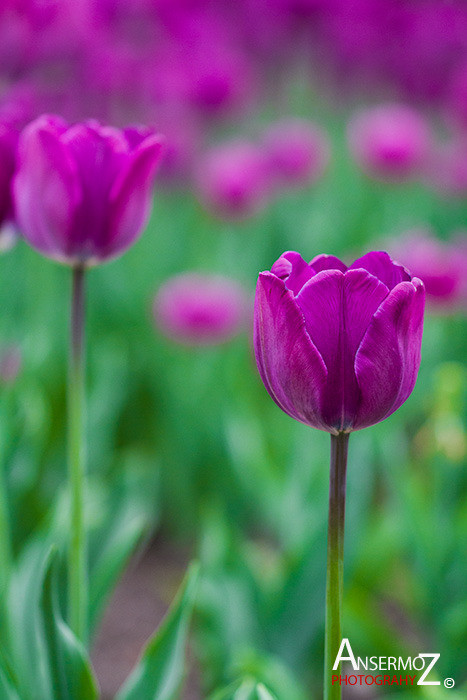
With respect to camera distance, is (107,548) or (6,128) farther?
(107,548)

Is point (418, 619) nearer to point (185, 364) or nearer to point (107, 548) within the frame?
point (107, 548)

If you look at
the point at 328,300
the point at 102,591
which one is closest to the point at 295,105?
the point at 102,591

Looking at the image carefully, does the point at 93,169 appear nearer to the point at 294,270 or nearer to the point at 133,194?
the point at 133,194

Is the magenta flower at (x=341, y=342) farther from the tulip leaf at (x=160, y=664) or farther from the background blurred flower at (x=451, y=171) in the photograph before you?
the background blurred flower at (x=451, y=171)

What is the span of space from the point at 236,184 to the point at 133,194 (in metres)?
1.12

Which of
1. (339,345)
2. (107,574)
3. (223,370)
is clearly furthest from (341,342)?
(223,370)

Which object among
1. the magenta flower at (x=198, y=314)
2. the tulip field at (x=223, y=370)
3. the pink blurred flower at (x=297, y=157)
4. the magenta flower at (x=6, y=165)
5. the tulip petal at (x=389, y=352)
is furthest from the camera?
the pink blurred flower at (x=297, y=157)

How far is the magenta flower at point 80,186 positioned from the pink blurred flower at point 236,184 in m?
1.10

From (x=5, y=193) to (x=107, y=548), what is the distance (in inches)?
20.7

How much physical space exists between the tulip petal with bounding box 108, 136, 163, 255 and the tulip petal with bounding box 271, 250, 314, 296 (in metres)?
0.18

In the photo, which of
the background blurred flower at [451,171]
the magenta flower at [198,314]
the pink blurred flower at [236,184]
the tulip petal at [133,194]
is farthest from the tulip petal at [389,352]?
the background blurred flower at [451,171]

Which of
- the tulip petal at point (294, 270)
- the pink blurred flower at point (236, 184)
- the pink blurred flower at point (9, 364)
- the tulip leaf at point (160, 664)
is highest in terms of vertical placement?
the pink blurred flower at point (236, 184)

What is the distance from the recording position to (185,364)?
160cm

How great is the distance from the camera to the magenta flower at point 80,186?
24.0 inches
